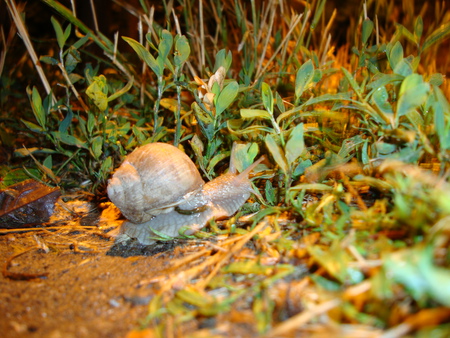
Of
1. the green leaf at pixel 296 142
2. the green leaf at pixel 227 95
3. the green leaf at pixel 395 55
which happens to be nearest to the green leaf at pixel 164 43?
the green leaf at pixel 227 95

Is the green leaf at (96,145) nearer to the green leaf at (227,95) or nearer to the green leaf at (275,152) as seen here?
the green leaf at (227,95)

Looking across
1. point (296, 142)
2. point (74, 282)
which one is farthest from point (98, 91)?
point (296, 142)

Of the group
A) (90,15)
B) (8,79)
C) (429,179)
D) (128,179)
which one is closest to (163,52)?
(128,179)

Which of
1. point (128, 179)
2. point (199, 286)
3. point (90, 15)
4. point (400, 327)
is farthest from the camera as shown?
point (90, 15)

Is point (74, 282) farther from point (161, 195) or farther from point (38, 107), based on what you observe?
point (38, 107)

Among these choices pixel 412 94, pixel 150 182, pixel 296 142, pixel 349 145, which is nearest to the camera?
pixel 412 94

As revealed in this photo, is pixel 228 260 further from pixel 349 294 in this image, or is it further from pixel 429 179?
pixel 429 179
